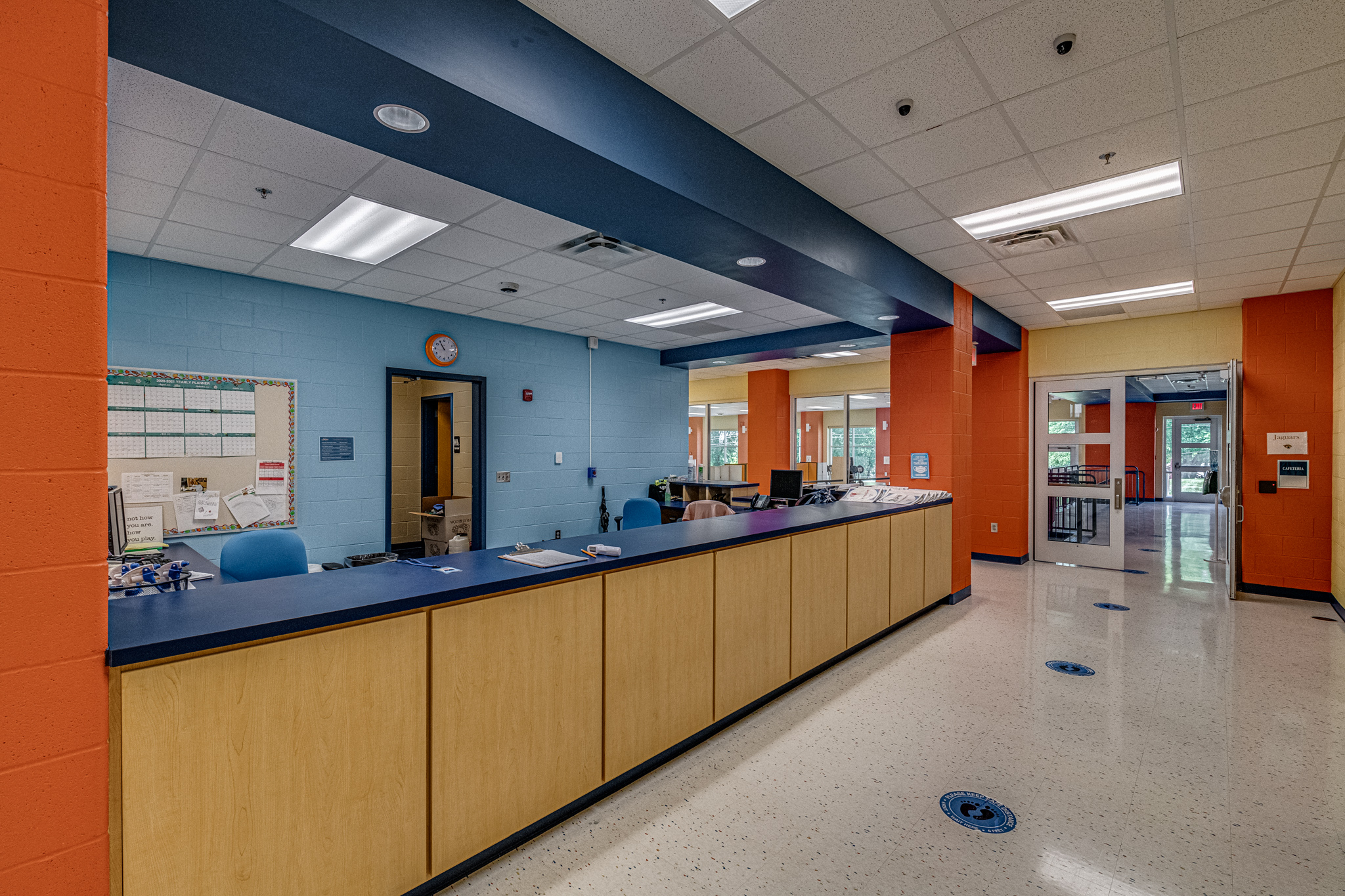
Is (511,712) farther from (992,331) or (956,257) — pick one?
(992,331)

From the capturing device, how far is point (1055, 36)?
2.16 metres

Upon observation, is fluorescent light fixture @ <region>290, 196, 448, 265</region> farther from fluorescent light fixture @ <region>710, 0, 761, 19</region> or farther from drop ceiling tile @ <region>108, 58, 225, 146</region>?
fluorescent light fixture @ <region>710, 0, 761, 19</region>

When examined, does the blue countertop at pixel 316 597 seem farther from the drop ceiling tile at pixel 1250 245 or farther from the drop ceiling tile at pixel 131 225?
the drop ceiling tile at pixel 1250 245

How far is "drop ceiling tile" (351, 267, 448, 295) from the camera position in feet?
15.4

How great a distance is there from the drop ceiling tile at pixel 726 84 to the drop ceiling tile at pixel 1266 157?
228 cm

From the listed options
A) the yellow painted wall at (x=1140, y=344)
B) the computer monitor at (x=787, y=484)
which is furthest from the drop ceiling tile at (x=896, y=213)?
the yellow painted wall at (x=1140, y=344)

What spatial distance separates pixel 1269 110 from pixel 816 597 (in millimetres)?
3086

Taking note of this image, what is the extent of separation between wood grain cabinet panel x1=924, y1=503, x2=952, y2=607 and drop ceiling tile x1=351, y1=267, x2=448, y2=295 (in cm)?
457

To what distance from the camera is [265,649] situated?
1.44 meters

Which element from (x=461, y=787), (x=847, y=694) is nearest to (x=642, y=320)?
(x=847, y=694)

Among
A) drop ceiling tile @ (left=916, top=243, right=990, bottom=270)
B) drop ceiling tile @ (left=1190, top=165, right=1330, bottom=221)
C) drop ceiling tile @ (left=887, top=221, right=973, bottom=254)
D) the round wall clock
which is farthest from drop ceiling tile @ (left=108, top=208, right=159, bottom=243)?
drop ceiling tile @ (left=1190, top=165, right=1330, bottom=221)

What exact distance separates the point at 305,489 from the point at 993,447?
7.41 meters

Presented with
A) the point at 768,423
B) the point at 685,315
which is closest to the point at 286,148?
the point at 685,315

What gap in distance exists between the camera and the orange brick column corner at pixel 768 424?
10.6 metres
